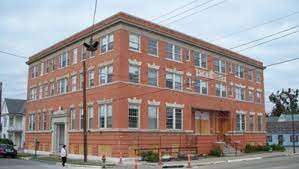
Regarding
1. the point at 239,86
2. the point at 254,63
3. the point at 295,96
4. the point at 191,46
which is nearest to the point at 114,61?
the point at 191,46

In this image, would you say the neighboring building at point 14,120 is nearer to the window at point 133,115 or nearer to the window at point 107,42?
the window at point 107,42

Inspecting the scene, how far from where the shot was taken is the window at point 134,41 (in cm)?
3522

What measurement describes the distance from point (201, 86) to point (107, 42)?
11709 mm

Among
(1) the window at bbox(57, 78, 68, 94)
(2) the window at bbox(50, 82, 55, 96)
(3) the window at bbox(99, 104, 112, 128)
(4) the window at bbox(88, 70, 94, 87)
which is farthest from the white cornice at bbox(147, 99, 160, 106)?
(2) the window at bbox(50, 82, 55, 96)

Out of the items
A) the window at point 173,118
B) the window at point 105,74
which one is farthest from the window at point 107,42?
the window at point 173,118

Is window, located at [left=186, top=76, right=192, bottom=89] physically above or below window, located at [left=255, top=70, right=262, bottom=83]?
below

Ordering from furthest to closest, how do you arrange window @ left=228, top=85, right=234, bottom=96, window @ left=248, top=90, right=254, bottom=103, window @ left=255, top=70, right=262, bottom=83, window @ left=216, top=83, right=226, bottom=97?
window @ left=255, top=70, right=262, bottom=83 → window @ left=248, top=90, right=254, bottom=103 → window @ left=228, top=85, right=234, bottom=96 → window @ left=216, top=83, right=226, bottom=97

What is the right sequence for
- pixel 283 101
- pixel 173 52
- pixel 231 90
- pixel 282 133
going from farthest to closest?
1. pixel 283 101
2. pixel 282 133
3. pixel 231 90
4. pixel 173 52

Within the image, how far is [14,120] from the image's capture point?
244ft

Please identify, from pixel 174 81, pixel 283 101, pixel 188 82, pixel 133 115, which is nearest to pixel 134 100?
pixel 133 115

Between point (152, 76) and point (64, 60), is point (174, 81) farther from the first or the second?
point (64, 60)

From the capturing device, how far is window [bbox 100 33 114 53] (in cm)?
3562

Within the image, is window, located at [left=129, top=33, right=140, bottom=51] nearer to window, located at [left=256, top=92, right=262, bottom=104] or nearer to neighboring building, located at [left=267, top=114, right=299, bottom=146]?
window, located at [left=256, top=92, right=262, bottom=104]

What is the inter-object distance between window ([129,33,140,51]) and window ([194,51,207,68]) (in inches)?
332
